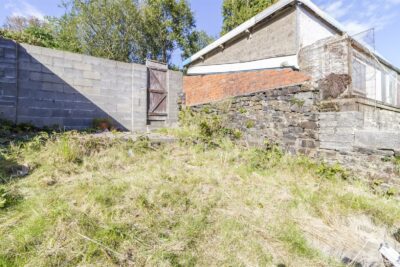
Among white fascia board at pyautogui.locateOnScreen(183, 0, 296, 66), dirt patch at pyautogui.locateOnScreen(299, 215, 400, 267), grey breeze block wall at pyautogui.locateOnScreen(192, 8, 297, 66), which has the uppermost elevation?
white fascia board at pyautogui.locateOnScreen(183, 0, 296, 66)

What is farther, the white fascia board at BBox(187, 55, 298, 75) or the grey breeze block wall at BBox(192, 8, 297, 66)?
the grey breeze block wall at BBox(192, 8, 297, 66)

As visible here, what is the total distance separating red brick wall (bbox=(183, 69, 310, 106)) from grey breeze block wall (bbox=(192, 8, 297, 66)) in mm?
733

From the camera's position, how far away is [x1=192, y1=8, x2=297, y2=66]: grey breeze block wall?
5.99 meters

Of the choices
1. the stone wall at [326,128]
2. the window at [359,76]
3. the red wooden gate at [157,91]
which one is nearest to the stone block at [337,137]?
the stone wall at [326,128]

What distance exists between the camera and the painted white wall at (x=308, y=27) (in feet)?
19.3

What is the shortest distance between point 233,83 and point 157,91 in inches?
115

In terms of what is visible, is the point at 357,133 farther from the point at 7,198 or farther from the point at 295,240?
the point at 7,198

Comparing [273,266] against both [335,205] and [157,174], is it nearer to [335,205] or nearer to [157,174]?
[335,205]

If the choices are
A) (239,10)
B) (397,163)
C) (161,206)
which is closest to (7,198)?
(161,206)

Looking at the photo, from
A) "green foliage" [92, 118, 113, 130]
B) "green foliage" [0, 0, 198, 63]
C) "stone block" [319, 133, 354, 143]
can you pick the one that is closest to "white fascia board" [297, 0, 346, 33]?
"stone block" [319, 133, 354, 143]

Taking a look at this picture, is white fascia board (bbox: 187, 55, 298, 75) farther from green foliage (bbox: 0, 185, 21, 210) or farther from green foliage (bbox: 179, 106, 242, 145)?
green foliage (bbox: 0, 185, 21, 210)

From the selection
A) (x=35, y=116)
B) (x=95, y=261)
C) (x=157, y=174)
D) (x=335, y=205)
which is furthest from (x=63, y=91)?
(x=335, y=205)

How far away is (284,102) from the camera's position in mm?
5293

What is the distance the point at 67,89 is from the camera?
650cm
